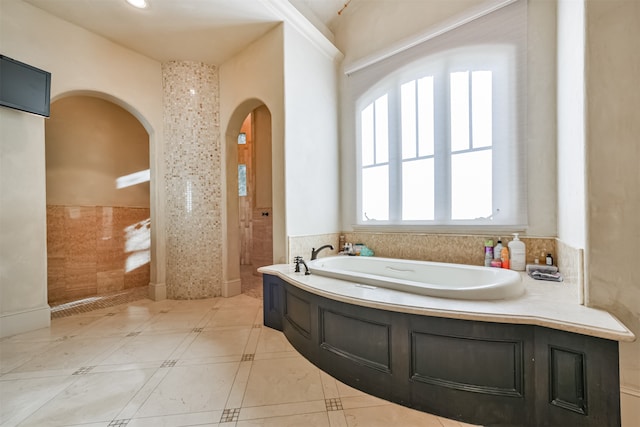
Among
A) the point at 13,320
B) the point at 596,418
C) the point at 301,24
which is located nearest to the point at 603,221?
the point at 596,418

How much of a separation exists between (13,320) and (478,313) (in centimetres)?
374

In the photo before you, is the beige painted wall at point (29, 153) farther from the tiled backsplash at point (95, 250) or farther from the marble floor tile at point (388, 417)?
the marble floor tile at point (388, 417)

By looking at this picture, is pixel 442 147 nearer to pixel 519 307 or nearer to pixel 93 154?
pixel 519 307

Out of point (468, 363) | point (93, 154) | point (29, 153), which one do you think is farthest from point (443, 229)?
point (93, 154)

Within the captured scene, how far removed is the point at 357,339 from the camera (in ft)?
5.16

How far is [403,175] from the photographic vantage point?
2822 millimetres

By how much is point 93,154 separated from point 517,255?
17.0 feet

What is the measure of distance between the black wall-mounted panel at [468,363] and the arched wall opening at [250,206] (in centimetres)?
272

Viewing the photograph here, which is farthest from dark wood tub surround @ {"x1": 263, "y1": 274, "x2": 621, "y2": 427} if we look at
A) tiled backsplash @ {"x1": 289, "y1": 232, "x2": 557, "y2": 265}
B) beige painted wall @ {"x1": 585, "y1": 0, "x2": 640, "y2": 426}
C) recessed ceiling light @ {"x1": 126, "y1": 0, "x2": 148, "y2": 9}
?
recessed ceiling light @ {"x1": 126, "y1": 0, "x2": 148, "y2": 9}

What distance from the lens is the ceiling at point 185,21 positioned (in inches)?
97.4

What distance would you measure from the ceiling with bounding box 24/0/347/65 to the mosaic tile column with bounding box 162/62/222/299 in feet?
1.22

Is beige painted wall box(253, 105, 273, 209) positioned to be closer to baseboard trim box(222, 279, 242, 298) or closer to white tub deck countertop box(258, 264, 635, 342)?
baseboard trim box(222, 279, 242, 298)

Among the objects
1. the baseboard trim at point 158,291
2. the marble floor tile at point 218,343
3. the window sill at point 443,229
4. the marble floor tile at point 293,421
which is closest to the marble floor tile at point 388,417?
the marble floor tile at point 293,421

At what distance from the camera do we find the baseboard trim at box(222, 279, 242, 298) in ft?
11.2
